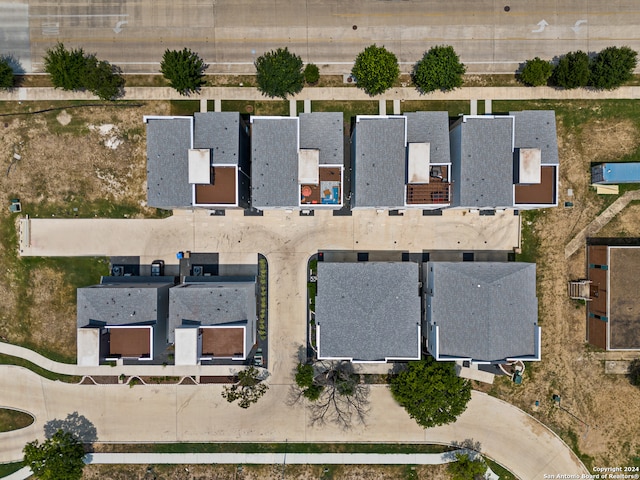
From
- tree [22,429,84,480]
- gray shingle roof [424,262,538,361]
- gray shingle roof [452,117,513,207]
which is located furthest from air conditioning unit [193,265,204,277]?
→ gray shingle roof [452,117,513,207]

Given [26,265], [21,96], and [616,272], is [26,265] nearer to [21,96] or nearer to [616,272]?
[21,96]

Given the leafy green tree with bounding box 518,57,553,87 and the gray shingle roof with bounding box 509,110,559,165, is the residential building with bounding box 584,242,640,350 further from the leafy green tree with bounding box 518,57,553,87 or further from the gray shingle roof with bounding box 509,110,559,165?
the leafy green tree with bounding box 518,57,553,87

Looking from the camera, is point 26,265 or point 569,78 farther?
point 26,265

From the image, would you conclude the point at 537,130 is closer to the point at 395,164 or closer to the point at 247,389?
the point at 395,164

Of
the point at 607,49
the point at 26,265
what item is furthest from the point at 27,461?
the point at 607,49

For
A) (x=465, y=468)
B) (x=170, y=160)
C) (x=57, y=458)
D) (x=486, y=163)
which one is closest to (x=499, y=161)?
(x=486, y=163)
